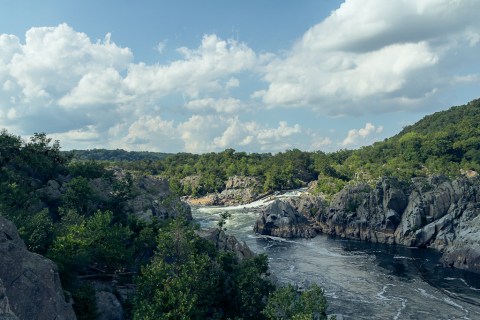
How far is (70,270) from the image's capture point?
141 ft

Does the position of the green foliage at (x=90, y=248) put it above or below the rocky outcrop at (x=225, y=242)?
above

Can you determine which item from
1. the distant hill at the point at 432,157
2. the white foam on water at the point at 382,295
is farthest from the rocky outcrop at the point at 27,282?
the distant hill at the point at 432,157

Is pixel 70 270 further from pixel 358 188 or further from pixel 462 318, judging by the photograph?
pixel 358 188

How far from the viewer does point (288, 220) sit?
118m

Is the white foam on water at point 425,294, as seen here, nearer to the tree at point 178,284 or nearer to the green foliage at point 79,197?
the tree at point 178,284

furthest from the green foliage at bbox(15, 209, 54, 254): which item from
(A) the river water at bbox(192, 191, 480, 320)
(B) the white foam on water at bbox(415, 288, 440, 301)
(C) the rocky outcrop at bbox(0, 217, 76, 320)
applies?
(B) the white foam on water at bbox(415, 288, 440, 301)

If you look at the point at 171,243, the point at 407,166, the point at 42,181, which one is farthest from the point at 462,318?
the point at 407,166

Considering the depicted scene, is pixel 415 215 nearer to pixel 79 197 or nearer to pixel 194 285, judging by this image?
pixel 194 285

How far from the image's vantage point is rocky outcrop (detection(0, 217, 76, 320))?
1164 inches

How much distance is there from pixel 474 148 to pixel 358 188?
89.2 m

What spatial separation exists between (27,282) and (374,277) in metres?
61.3

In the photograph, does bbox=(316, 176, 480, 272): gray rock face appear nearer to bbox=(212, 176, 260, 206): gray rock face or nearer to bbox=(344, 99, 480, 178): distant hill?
bbox=(344, 99, 480, 178): distant hill

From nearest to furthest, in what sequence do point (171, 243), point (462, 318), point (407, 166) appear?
point (171, 243) → point (462, 318) → point (407, 166)

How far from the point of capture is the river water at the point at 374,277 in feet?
191
